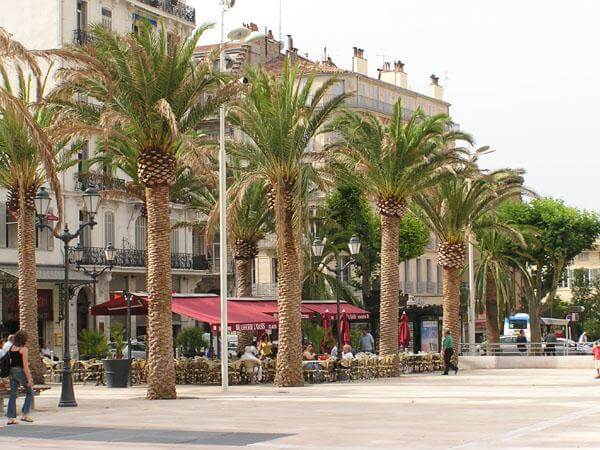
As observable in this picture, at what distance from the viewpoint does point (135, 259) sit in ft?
198

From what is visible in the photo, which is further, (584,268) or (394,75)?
(584,268)

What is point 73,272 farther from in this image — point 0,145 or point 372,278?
point 372,278

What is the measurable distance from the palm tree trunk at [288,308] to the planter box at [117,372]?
4466 millimetres

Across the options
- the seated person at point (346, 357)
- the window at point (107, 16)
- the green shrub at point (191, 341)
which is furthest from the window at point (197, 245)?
the seated person at point (346, 357)

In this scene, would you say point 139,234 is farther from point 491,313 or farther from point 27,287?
point 27,287

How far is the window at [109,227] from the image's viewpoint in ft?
195

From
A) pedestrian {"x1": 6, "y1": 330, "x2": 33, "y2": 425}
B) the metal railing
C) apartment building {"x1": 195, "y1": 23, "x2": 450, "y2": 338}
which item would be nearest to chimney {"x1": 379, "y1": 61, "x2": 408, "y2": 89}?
apartment building {"x1": 195, "y1": 23, "x2": 450, "y2": 338}

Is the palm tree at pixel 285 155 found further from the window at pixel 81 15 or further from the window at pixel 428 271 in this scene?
the window at pixel 428 271

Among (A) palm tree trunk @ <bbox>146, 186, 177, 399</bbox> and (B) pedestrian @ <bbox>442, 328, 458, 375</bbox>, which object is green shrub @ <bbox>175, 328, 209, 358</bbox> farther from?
(A) palm tree trunk @ <bbox>146, 186, 177, 399</bbox>

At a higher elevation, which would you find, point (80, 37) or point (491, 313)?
point (80, 37)

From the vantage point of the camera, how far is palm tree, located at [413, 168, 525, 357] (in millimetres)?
46750

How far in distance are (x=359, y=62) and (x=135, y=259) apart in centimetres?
3314

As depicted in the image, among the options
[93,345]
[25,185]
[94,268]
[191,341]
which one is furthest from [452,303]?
[25,185]

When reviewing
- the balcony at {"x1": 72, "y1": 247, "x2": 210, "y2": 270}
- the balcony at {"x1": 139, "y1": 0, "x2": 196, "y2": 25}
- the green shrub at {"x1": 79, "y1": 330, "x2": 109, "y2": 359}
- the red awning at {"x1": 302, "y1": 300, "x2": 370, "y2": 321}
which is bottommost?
the green shrub at {"x1": 79, "y1": 330, "x2": 109, "y2": 359}
